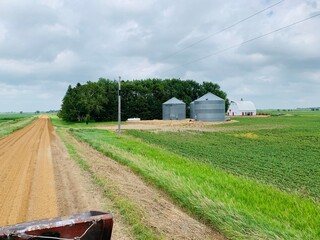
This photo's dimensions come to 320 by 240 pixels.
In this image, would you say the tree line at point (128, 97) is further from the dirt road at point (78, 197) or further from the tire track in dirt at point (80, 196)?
the tire track in dirt at point (80, 196)

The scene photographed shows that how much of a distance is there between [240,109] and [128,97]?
178ft

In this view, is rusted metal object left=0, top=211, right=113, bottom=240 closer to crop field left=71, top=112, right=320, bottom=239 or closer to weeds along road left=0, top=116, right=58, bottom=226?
crop field left=71, top=112, right=320, bottom=239

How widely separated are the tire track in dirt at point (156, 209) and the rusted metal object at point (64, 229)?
208cm

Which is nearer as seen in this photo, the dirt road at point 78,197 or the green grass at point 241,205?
the green grass at point 241,205

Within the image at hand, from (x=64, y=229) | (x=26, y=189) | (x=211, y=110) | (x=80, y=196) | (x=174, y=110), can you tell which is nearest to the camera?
(x=64, y=229)

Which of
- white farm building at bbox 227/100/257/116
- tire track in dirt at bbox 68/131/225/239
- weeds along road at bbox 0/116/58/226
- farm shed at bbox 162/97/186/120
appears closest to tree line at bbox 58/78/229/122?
farm shed at bbox 162/97/186/120

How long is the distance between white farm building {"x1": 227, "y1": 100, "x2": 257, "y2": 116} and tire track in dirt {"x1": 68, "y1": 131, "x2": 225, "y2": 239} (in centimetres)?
11227

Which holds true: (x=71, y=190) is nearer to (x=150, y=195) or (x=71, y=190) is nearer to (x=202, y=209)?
(x=150, y=195)

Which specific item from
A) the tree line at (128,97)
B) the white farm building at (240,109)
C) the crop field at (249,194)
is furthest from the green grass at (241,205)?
the white farm building at (240,109)

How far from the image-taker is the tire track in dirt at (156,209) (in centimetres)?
701

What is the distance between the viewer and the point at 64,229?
15.6 ft

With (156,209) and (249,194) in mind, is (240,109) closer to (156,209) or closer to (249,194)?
(249,194)

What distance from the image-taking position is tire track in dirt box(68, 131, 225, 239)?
7.01 meters

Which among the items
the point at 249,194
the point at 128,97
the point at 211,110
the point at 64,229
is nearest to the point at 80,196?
the point at 249,194
